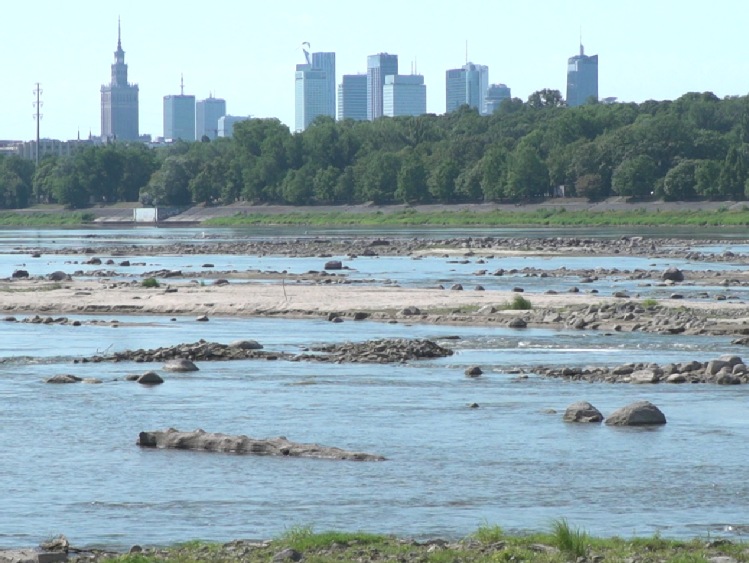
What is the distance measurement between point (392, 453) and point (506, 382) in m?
9.07

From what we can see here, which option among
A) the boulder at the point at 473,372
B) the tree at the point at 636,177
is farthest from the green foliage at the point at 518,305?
the tree at the point at 636,177

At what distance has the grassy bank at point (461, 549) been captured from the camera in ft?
54.9

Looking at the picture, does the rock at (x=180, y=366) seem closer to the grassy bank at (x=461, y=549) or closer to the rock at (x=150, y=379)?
the rock at (x=150, y=379)

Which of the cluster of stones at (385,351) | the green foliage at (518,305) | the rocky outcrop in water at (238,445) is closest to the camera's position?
the rocky outcrop in water at (238,445)

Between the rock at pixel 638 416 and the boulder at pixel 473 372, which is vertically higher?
the rock at pixel 638 416

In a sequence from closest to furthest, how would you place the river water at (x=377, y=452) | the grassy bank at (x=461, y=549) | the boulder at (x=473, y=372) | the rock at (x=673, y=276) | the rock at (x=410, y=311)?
the grassy bank at (x=461, y=549)
the river water at (x=377, y=452)
the boulder at (x=473, y=372)
the rock at (x=410, y=311)
the rock at (x=673, y=276)

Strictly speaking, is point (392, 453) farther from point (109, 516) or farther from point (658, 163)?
point (658, 163)

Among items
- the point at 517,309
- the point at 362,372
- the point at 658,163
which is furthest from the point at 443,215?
the point at 362,372

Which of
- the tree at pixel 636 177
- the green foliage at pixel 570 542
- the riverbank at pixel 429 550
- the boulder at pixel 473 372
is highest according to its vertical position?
the tree at pixel 636 177

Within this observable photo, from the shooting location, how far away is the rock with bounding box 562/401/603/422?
27.1 metres

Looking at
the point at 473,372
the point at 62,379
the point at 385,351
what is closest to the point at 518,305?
the point at 385,351

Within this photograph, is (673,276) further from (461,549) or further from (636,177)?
(636,177)

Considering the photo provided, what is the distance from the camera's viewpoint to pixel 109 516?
19938 mm

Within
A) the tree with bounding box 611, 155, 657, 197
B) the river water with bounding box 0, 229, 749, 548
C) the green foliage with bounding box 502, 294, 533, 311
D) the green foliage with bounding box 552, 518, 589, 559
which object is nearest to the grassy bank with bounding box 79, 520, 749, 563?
the green foliage with bounding box 552, 518, 589, 559
